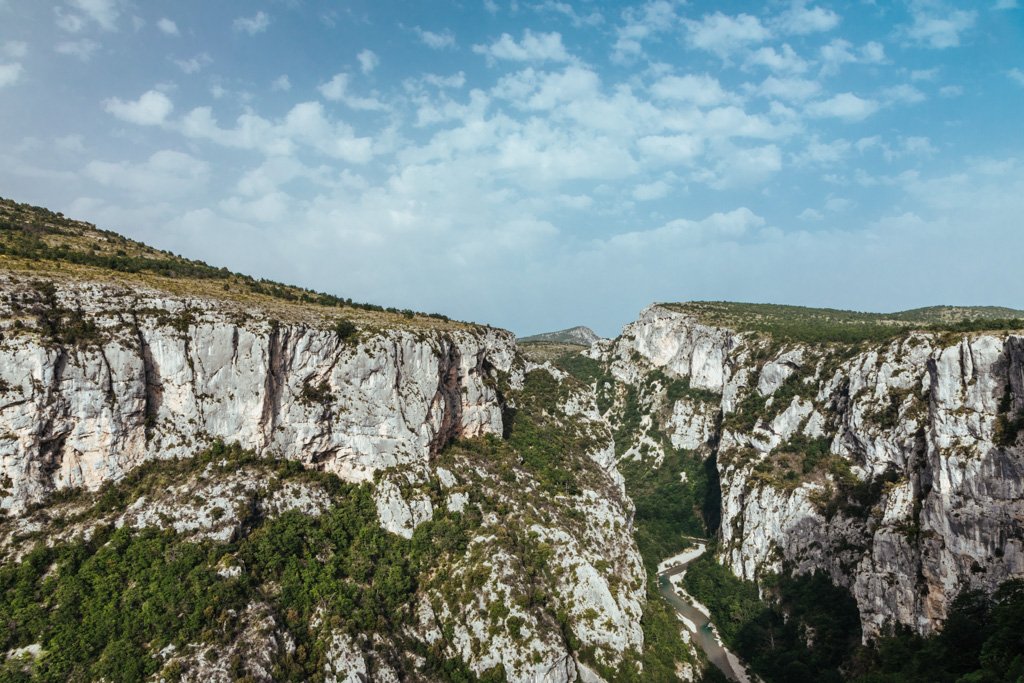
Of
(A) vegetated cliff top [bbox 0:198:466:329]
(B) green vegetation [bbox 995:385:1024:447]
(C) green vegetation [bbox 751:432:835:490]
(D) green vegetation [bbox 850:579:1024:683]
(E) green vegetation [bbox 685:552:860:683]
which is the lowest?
(E) green vegetation [bbox 685:552:860:683]

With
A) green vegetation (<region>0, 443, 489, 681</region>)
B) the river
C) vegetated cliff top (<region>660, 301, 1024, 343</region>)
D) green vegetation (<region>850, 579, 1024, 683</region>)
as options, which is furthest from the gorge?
vegetated cliff top (<region>660, 301, 1024, 343</region>)

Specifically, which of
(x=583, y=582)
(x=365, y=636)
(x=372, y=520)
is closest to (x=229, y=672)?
(x=365, y=636)

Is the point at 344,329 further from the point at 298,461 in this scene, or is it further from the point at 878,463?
the point at 878,463

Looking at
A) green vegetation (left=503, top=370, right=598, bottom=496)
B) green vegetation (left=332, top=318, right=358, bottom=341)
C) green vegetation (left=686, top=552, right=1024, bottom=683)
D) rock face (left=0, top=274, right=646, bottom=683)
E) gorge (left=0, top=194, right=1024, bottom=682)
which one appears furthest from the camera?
green vegetation (left=503, top=370, right=598, bottom=496)

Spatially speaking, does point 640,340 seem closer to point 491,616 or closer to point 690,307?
point 690,307

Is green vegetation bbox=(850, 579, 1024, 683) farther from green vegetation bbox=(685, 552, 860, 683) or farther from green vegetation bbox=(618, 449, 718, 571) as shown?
green vegetation bbox=(618, 449, 718, 571)

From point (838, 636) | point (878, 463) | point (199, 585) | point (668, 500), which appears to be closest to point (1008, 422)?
point (878, 463)

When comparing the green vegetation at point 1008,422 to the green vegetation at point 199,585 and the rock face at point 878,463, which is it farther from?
the green vegetation at point 199,585
